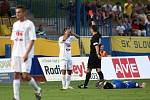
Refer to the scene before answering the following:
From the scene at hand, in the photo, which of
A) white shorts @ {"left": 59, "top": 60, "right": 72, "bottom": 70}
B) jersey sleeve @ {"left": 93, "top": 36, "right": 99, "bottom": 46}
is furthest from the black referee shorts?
white shorts @ {"left": 59, "top": 60, "right": 72, "bottom": 70}

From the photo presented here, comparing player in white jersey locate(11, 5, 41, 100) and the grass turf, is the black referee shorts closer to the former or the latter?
the grass turf

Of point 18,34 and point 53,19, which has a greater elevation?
point 18,34

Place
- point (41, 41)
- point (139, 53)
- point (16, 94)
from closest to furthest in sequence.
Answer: point (16, 94) → point (41, 41) → point (139, 53)

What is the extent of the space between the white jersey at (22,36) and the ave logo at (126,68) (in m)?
11.9

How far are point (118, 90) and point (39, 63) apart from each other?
20.4ft

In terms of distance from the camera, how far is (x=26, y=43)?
53.5 feet

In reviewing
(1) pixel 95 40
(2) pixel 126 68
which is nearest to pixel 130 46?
(2) pixel 126 68

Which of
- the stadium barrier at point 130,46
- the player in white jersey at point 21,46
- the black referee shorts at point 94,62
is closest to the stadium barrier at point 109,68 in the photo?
the stadium barrier at point 130,46

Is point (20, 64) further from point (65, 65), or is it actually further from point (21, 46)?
point (65, 65)

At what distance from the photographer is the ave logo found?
2783cm

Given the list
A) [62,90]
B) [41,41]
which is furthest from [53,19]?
[62,90]

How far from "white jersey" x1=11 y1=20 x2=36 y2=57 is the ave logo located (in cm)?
1190

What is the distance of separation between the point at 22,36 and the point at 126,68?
1236 cm

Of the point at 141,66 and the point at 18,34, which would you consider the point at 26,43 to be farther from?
the point at 141,66
